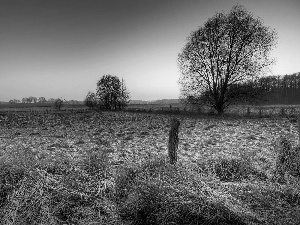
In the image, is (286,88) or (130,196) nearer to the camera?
(130,196)

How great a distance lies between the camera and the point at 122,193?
3.86 meters

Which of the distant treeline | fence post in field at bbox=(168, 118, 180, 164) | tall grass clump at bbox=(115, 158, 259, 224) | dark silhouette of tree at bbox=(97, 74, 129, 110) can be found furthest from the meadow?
the distant treeline

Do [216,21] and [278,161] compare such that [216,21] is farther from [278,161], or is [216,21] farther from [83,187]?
[83,187]

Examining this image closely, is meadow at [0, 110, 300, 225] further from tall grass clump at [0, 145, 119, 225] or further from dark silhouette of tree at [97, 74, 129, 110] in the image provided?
dark silhouette of tree at [97, 74, 129, 110]

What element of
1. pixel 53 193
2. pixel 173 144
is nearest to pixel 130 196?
pixel 53 193

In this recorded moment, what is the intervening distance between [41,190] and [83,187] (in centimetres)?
64

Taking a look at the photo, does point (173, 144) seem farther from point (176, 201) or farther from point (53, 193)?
point (53, 193)

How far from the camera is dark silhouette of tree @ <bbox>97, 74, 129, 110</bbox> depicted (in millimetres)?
53438

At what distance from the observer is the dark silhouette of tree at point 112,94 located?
53438 millimetres

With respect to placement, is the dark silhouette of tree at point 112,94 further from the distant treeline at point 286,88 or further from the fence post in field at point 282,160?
the distant treeline at point 286,88

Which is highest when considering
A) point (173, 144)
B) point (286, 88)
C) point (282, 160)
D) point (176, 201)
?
point (286, 88)

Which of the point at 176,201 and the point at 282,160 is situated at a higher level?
the point at 282,160

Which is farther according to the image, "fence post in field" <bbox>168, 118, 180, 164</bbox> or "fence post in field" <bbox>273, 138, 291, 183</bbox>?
"fence post in field" <bbox>273, 138, 291, 183</bbox>

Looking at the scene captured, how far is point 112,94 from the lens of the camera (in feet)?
176
